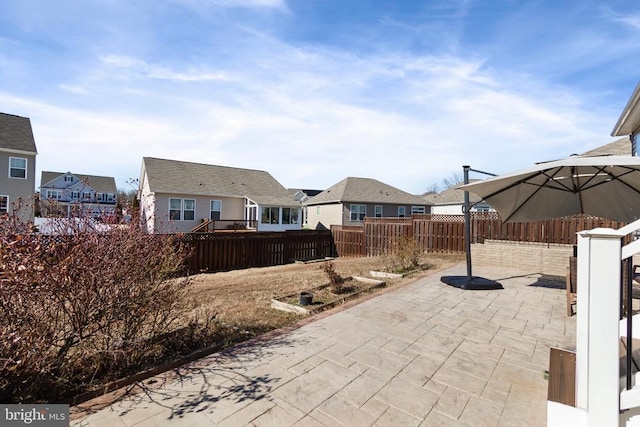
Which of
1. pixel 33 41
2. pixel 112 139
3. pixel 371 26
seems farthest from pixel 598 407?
pixel 112 139

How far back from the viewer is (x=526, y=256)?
31.0ft

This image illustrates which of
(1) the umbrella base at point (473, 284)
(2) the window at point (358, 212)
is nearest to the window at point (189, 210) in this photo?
(2) the window at point (358, 212)

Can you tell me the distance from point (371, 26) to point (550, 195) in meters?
6.15

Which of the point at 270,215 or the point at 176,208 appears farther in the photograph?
the point at 270,215

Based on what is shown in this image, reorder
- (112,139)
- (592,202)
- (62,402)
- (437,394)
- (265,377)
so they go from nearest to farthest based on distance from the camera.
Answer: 1. (62,402)
2. (437,394)
3. (265,377)
4. (592,202)
5. (112,139)

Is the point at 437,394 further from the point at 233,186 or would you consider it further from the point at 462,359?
the point at 233,186

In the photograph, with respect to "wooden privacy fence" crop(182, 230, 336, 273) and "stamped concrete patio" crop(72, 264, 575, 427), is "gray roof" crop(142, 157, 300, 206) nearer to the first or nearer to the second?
"wooden privacy fence" crop(182, 230, 336, 273)

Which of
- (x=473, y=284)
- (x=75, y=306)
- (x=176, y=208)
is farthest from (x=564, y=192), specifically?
(x=176, y=208)

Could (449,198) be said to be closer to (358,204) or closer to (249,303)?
(358,204)

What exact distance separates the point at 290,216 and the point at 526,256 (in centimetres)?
1826

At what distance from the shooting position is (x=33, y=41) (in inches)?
266

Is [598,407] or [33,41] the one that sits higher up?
[33,41]

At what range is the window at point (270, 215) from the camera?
24.0 m

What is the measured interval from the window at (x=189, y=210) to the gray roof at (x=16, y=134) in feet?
29.7
